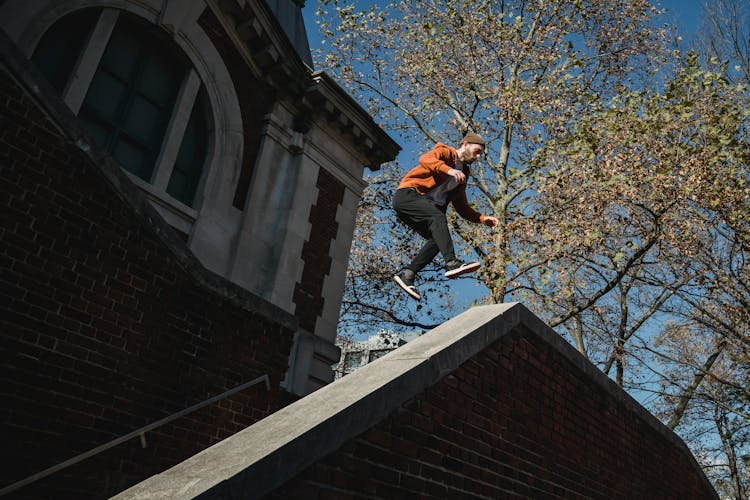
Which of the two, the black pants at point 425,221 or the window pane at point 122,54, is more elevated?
the window pane at point 122,54

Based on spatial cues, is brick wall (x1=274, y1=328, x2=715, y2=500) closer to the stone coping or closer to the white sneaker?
the stone coping

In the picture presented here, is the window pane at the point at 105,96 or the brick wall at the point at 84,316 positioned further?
the window pane at the point at 105,96

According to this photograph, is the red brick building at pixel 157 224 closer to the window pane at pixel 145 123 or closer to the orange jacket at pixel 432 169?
the window pane at pixel 145 123

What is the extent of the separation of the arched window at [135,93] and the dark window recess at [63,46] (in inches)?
0.5

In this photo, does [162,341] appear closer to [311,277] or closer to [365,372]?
[365,372]

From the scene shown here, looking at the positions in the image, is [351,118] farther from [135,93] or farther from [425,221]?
[425,221]

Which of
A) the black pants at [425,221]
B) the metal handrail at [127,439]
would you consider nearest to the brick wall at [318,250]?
the metal handrail at [127,439]

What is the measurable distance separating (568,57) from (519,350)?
593 inches

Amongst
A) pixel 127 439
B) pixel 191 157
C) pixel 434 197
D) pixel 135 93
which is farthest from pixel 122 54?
pixel 127 439

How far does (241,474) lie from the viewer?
268 cm

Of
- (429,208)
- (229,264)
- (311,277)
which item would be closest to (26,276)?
(429,208)

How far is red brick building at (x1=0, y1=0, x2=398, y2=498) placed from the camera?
4.56m

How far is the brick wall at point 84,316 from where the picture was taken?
444 centimetres

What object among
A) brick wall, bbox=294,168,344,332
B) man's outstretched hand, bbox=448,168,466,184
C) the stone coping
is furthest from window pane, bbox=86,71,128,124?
the stone coping
